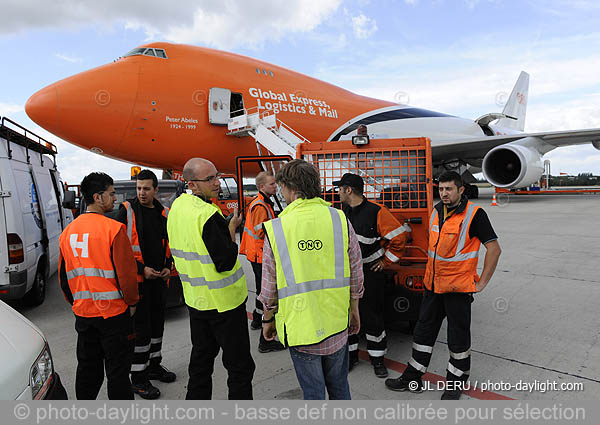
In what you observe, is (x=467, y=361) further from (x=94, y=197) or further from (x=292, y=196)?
(x=94, y=197)

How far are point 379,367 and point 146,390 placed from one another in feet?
6.54

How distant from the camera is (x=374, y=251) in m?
3.57

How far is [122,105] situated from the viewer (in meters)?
9.95

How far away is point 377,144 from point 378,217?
1.27 meters

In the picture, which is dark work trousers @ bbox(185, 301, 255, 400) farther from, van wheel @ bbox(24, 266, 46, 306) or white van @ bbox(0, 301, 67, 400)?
van wheel @ bbox(24, 266, 46, 306)

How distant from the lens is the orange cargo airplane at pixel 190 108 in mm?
9648

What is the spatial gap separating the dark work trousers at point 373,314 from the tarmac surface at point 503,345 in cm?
24

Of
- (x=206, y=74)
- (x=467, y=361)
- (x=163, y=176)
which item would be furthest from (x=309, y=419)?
(x=163, y=176)

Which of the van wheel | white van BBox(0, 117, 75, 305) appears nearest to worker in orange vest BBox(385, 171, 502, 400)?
white van BBox(0, 117, 75, 305)

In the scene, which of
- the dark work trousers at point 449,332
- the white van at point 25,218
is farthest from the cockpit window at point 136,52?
the dark work trousers at point 449,332

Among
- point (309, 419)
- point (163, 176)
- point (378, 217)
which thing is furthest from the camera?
point (163, 176)

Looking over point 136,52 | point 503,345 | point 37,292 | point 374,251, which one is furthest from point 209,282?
point 136,52

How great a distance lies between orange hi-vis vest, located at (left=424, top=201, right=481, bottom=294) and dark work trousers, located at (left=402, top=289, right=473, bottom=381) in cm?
11

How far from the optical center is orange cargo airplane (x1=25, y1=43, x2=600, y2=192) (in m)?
9.65
